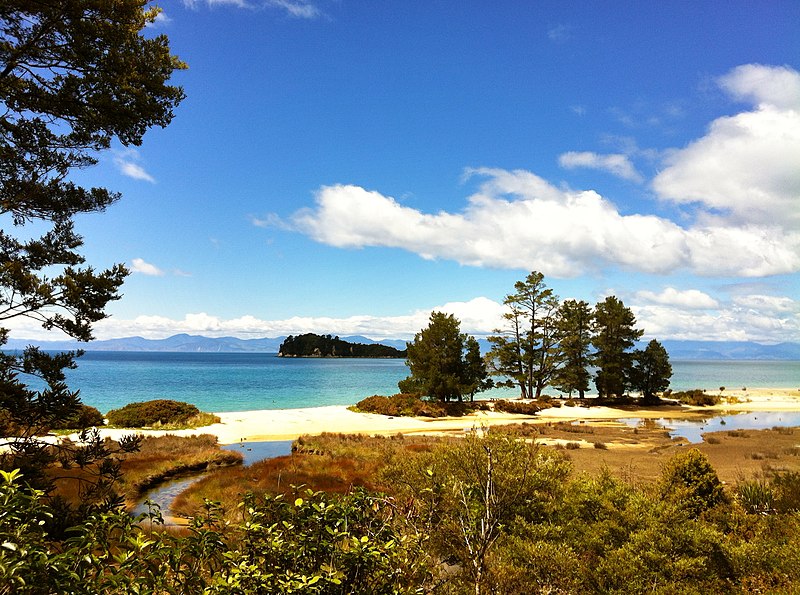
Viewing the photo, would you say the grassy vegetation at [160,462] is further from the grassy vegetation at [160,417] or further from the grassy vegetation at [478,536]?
the grassy vegetation at [160,417]

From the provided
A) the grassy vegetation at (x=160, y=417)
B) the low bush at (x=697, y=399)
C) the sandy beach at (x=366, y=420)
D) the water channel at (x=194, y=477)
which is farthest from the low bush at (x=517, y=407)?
the grassy vegetation at (x=160, y=417)

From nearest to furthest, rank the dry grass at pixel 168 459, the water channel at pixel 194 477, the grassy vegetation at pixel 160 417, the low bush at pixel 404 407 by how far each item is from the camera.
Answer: the water channel at pixel 194 477, the dry grass at pixel 168 459, the grassy vegetation at pixel 160 417, the low bush at pixel 404 407

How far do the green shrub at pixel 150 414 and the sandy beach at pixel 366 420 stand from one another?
8.12 feet

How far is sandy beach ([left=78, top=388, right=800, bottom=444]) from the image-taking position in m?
30.2

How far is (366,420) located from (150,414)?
675 inches

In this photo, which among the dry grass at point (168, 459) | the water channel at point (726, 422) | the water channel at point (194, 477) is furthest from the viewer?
the water channel at point (726, 422)

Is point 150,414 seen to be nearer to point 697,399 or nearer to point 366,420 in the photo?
point 366,420

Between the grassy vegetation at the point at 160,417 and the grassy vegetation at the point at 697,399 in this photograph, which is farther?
the grassy vegetation at the point at 697,399

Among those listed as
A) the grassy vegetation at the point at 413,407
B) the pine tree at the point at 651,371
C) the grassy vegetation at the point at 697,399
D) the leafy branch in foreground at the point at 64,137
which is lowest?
the grassy vegetation at the point at 697,399

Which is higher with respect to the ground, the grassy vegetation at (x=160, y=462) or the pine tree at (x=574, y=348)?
the pine tree at (x=574, y=348)

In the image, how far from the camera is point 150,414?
32.5m

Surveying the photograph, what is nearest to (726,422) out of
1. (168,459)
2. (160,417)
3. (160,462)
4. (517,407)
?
(517,407)

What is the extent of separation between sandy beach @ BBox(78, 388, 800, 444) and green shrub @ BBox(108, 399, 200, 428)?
247cm

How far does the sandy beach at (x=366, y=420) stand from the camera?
99.1 ft
